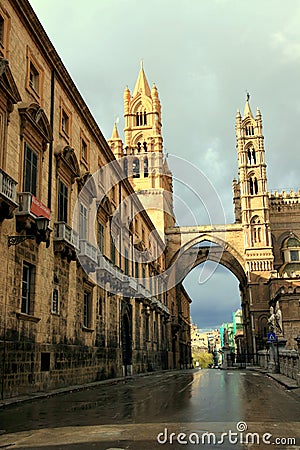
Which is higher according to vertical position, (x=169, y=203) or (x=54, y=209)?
(x=169, y=203)

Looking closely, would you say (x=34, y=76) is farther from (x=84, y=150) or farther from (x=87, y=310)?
(x=87, y=310)

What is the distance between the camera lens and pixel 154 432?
770cm

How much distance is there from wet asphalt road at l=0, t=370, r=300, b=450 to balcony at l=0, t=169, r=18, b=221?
5238mm

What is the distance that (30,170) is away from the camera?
55.6 feet

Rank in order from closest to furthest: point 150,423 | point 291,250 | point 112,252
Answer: point 150,423, point 112,252, point 291,250

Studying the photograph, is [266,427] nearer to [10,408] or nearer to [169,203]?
[10,408]

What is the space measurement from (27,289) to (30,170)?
413 cm

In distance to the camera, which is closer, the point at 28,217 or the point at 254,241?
the point at 28,217

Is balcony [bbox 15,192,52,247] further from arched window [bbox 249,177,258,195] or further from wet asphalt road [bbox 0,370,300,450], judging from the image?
arched window [bbox 249,177,258,195]

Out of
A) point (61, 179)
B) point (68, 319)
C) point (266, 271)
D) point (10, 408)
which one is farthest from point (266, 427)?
point (266, 271)

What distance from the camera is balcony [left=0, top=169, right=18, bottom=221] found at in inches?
525

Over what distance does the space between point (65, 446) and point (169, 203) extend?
2367 inches

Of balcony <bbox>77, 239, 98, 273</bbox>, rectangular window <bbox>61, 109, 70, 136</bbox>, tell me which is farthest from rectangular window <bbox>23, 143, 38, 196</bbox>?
balcony <bbox>77, 239, 98, 273</bbox>

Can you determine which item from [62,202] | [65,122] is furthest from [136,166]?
[62,202]
